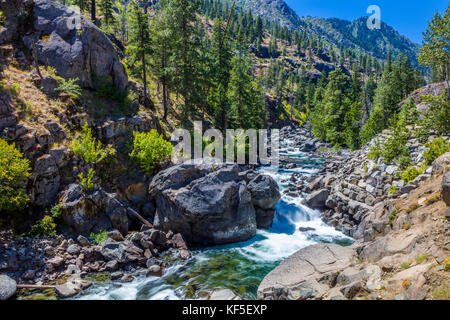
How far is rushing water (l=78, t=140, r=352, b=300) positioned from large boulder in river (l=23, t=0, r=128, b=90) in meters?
16.8

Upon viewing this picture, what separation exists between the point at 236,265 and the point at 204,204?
414 centimetres

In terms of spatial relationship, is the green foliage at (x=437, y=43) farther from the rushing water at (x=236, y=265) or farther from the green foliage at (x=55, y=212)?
the green foliage at (x=55, y=212)

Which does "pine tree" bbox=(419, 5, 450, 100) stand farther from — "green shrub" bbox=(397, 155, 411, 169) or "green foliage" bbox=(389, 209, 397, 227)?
"green foliage" bbox=(389, 209, 397, 227)

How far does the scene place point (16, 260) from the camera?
11.1m

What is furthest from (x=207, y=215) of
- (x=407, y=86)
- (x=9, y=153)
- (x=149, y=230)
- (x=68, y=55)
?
(x=407, y=86)

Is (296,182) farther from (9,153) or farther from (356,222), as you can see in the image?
(9,153)

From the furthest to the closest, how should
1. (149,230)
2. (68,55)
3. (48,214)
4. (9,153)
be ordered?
(68,55), (149,230), (48,214), (9,153)

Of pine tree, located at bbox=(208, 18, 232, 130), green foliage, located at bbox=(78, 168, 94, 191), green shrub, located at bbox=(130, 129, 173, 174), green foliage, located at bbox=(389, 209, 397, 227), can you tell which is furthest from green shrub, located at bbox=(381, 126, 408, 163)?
green foliage, located at bbox=(78, 168, 94, 191)

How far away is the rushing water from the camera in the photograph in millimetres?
10680

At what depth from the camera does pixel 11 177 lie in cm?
1213

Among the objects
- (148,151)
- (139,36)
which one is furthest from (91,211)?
(139,36)

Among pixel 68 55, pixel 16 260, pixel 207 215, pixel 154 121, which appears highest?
pixel 68 55

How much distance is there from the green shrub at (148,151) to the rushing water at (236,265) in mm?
7724

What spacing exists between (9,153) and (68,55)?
35.4 ft
